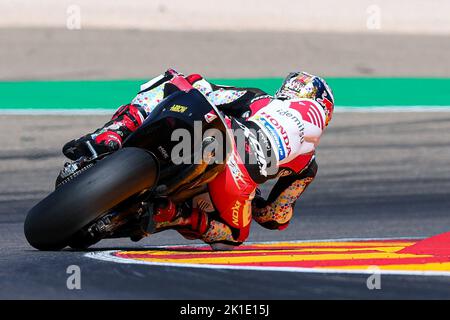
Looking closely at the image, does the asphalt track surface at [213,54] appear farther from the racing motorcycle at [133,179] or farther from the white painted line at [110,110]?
the racing motorcycle at [133,179]

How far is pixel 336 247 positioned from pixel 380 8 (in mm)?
10023

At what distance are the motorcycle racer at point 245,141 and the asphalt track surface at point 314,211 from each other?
53 cm

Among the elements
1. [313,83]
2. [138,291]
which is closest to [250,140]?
[313,83]

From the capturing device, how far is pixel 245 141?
567 cm

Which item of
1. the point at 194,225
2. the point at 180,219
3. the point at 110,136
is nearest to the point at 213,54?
the point at 194,225

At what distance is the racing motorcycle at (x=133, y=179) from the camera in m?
4.92

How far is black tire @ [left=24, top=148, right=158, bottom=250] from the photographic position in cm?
490

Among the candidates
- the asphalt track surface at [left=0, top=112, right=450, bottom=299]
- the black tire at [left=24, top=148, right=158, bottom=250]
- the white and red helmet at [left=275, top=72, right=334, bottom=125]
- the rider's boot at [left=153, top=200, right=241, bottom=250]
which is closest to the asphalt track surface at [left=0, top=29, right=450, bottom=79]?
the asphalt track surface at [left=0, top=112, right=450, bottom=299]

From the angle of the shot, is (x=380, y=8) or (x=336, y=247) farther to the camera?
(x=380, y=8)

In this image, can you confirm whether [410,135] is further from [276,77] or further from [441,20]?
[441,20]

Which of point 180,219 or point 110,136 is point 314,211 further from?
point 110,136

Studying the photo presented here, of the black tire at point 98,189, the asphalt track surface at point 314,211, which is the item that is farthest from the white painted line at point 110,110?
the black tire at point 98,189

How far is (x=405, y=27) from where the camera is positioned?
15.8 m

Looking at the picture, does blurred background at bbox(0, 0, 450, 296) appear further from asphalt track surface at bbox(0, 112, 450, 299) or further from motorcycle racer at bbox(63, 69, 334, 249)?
motorcycle racer at bbox(63, 69, 334, 249)
